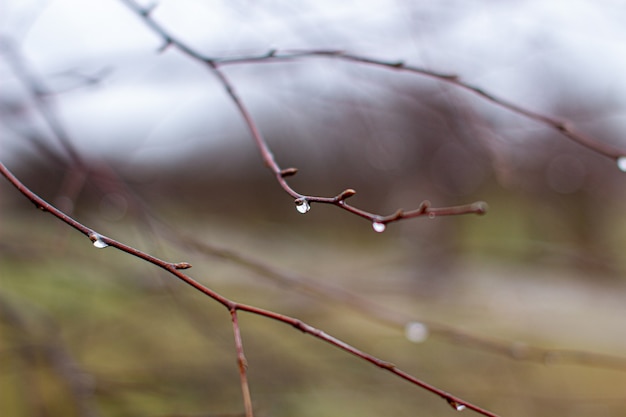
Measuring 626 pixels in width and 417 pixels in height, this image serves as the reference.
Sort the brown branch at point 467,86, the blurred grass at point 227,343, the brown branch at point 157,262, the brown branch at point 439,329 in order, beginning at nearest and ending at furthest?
the brown branch at point 157,262 < the brown branch at point 467,86 < the brown branch at point 439,329 < the blurred grass at point 227,343

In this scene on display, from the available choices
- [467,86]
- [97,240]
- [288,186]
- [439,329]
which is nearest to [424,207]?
[288,186]

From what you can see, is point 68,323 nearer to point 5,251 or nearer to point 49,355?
point 5,251

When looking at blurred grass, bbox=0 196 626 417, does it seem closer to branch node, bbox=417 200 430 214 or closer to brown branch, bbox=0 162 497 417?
brown branch, bbox=0 162 497 417

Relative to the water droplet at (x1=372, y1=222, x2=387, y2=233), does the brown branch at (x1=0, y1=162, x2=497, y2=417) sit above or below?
below

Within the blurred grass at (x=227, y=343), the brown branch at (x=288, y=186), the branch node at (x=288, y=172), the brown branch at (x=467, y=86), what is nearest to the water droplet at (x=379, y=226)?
the brown branch at (x=288, y=186)

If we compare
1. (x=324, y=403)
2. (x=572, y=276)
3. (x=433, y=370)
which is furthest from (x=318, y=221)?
(x=324, y=403)

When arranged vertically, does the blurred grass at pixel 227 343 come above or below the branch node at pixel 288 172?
above

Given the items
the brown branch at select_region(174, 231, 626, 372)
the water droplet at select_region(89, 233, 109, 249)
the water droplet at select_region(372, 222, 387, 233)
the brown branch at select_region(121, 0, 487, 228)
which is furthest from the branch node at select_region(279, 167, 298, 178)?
the brown branch at select_region(174, 231, 626, 372)

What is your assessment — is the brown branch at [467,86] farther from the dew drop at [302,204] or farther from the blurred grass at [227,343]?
the blurred grass at [227,343]
